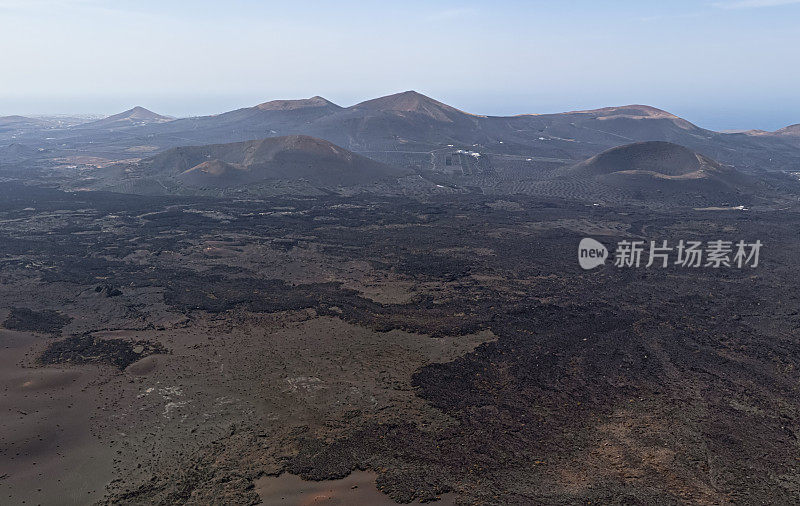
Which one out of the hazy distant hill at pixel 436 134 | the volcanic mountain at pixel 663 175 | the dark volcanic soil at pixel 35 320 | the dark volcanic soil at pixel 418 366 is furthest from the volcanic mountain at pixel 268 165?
the dark volcanic soil at pixel 35 320

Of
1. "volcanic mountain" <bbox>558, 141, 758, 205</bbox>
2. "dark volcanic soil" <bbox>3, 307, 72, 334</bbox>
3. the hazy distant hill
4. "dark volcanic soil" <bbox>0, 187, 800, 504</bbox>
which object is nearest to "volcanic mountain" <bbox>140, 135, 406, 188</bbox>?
the hazy distant hill

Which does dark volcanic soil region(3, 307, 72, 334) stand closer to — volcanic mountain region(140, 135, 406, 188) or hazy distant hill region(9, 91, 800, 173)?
volcanic mountain region(140, 135, 406, 188)

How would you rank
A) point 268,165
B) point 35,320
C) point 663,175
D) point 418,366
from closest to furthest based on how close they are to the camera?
point 418,366, point 35,320, point 663,175, point 268,165

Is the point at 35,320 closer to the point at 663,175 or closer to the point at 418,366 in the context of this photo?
the point at 418,366

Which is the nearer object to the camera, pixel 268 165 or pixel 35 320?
pixel 35 320

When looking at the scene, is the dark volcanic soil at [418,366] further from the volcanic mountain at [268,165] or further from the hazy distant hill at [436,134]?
the hazy distant hill at [436,134]

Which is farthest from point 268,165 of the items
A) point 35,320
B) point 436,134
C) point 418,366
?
point 418,366

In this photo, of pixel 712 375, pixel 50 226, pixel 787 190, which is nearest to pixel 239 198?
pixel 50 226

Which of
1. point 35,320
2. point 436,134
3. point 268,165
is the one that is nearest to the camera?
point 35,320
